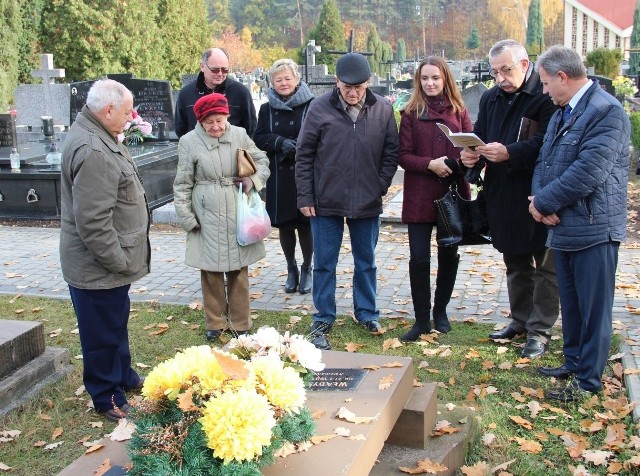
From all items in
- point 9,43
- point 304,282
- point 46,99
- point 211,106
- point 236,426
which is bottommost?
point 304,282

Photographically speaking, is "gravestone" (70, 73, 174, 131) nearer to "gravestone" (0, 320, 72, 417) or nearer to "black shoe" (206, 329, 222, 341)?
"black shoe" (206, 329, 222, 341)

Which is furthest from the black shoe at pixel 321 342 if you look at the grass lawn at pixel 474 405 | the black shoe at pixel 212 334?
the black shoe at pixel 212 334

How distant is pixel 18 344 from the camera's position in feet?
15.6

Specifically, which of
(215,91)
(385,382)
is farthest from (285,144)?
(385,382)

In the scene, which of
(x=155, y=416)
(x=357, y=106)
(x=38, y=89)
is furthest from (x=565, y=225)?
(x=38, y=89)

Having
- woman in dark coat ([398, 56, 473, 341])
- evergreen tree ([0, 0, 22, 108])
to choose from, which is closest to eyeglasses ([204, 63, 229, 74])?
woman in dark coat ([398, 56, 473, 341])

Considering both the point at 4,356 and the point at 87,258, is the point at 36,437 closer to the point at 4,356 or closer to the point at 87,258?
the point at 4,356

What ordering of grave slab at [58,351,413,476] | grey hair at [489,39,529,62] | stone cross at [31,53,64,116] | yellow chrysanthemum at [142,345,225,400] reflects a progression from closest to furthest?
yellow chrysanthemum at [142,345,225,400] < grave slab at [58,351,413,476] < grey hair at [489,39,529,62] < stone cross at [31,53,64,116]

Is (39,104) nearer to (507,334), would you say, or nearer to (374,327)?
(374,327)

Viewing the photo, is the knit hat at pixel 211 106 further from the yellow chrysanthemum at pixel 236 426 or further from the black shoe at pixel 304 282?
the yellow chrysanthemum at pixel 236 426

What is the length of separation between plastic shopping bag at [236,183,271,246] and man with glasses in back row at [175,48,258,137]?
4.44 feet

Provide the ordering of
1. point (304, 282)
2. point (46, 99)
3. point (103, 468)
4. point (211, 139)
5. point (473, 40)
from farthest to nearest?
point (473, 40), point (46, 99), point (304, 282), point (211, 139), point (103, 468)

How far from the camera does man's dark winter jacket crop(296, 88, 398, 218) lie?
5.23 meters

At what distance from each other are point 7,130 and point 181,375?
6603mm
